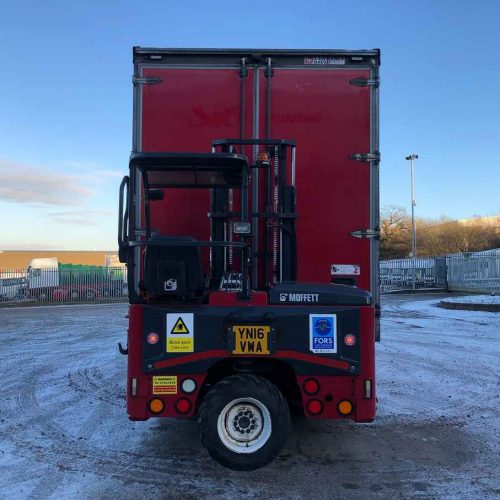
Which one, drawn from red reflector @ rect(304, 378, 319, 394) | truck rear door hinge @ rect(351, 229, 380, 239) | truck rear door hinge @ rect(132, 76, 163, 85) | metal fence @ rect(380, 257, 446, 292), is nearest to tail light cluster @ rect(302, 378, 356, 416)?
red reflector @ rect(304, 378, 319, 394)

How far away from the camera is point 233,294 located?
3.89 metres

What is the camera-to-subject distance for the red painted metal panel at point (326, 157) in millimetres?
4852

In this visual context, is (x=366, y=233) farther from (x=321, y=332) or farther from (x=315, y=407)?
(x=315, y=407)

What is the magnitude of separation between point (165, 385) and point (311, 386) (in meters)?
1.14

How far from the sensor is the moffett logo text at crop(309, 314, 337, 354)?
3.84 metres

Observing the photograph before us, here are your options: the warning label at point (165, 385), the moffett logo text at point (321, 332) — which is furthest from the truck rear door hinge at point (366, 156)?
the warning label at point (165, 385)

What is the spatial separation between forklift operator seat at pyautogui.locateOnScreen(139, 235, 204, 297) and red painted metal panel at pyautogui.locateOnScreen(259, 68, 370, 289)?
135 cm

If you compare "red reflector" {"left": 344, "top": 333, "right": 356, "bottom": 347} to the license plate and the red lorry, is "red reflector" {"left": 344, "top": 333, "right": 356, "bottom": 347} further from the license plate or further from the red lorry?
the license plate

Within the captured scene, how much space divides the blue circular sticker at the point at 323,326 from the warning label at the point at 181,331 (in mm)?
966

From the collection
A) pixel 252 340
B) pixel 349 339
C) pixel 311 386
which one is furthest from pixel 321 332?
pixel 252 340

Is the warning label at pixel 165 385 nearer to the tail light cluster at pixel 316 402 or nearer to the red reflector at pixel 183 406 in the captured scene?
the red reflector at pixel 183 406

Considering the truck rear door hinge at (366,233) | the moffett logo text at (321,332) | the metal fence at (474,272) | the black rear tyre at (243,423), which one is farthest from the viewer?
the metal fence at (474,272)

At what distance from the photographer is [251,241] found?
4.55 meters

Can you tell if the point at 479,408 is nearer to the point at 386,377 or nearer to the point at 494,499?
the point at 386,377
